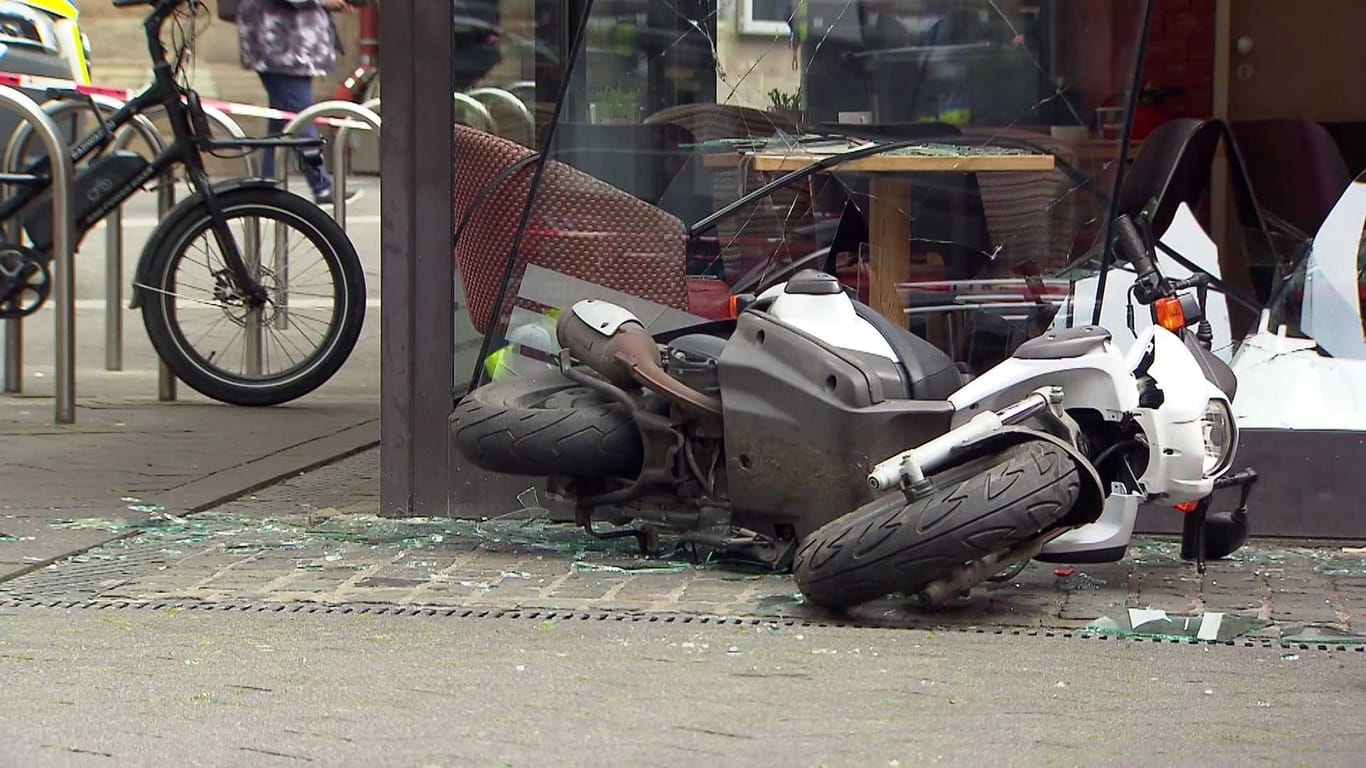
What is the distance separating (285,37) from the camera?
1028 centimetres

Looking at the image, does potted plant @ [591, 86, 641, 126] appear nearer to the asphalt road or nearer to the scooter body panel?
the scooter body panel

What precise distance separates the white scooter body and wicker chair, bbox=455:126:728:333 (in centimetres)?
97

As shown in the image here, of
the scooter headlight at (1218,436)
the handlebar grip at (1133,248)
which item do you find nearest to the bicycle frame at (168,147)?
the handlebar grip at (1133,248)

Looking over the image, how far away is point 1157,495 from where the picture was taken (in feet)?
14.9

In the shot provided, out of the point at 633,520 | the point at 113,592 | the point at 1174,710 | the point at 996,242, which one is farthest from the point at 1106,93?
the point at 113,592

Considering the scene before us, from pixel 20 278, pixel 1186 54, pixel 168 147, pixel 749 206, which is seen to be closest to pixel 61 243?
pixel 20 278

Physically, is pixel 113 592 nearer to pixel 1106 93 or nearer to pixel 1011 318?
pixel 1011 318

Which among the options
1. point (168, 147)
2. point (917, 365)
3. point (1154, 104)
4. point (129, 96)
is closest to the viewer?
point (917, 365)

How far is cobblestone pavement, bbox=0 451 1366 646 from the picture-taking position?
4465 millimetres

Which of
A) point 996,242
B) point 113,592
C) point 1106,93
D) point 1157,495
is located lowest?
point 113,592

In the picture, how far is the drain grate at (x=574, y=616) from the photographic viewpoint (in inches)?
167

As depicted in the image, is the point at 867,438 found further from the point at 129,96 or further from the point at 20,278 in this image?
the point at 129,96

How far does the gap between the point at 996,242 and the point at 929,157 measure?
0.98 ft

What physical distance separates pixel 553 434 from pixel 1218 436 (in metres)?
1.59
